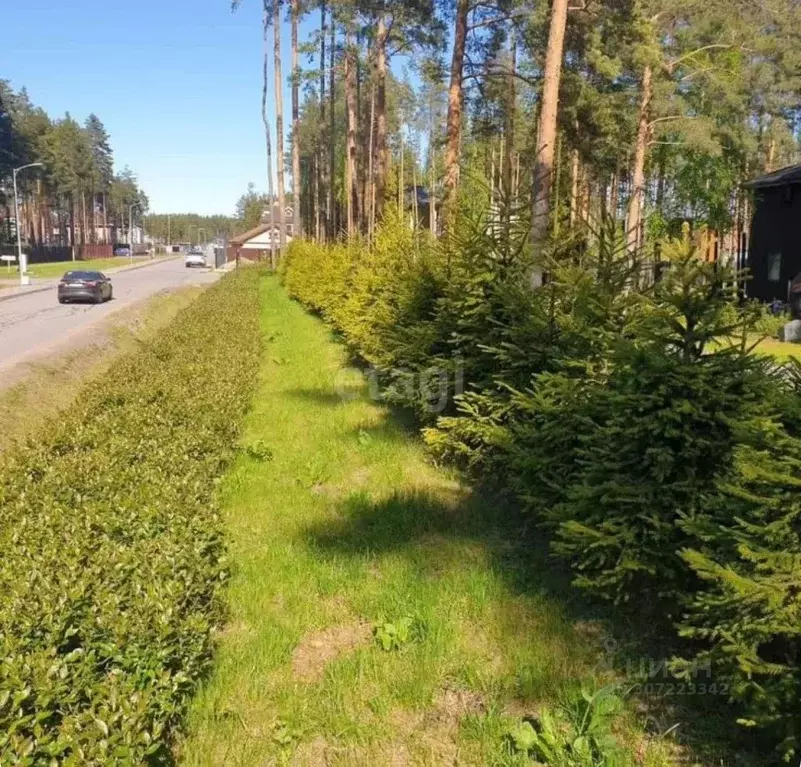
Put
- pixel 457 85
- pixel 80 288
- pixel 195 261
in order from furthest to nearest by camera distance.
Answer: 1. pixel 195 261
2. pixel 80 288
3. pixel 457 85

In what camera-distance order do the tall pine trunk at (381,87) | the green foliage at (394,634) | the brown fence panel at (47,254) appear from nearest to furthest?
the green foliage at (394,634) → the tall pine trunk at (381,87) → the brown fence panel at (47,254)

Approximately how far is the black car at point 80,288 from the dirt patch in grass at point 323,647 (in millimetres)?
30597

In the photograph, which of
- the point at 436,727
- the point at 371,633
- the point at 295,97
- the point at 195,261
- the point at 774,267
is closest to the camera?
the point at 436,727

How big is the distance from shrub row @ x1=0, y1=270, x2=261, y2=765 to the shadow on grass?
1153 millimetres

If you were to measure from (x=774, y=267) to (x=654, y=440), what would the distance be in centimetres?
2473

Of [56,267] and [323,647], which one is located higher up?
[56,267]

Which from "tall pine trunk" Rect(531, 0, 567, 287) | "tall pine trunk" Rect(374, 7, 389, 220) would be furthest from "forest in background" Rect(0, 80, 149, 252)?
"tall pine trunk" Rect(531, 0, 567, 287)

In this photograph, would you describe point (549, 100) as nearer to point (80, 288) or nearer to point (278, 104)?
point (80, 288)

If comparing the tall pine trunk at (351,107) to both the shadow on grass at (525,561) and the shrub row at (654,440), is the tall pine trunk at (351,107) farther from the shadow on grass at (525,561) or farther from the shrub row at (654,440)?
the shadow on grass at (525,561)

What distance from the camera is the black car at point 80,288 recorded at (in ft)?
103

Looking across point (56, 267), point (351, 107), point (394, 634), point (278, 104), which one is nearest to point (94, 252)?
point (56, 267)

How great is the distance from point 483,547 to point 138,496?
2535 millimetres

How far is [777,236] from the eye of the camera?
25.0 metres

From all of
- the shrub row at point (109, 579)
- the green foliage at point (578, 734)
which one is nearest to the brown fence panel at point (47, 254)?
the shrub row at point (109, 579)
